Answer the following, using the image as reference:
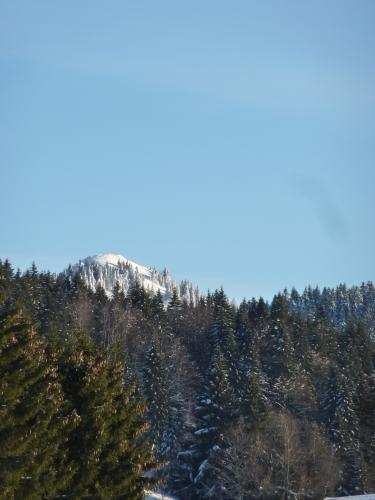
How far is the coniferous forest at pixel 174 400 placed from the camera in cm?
2255

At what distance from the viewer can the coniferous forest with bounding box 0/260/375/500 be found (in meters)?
22.5

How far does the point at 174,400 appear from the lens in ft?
220

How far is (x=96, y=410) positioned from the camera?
25469 millimetres

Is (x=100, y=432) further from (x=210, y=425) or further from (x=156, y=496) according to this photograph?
(x=156, y=496)

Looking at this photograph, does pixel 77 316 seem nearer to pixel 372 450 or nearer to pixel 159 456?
pixel 159 456

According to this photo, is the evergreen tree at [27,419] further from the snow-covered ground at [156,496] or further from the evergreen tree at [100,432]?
the snow-covered ground at [156,496]

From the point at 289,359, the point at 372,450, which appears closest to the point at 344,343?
the point at 289,359

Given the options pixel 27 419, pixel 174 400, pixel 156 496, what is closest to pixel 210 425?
pixel 156 496

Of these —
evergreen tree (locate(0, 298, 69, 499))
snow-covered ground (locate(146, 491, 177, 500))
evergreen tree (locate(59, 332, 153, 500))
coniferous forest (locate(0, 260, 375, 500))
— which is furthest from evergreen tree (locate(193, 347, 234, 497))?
evergreen tree (locate(0, 298, 69, 499))

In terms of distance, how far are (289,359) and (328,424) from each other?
1287 centimetres

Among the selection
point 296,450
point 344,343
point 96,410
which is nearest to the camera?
point 96,410

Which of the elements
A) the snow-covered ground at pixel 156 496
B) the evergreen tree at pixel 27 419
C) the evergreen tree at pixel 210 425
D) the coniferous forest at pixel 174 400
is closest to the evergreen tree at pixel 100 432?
the coniferous forest at pixel 174 400

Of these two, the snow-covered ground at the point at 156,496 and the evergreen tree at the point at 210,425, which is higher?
the evergreen tree at the point at 210,425

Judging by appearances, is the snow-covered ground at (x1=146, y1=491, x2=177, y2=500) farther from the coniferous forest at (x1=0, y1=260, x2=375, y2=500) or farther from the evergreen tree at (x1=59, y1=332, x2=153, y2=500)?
the evergreen tree at (x1=59, y1=332, x2=153, y2=500)
